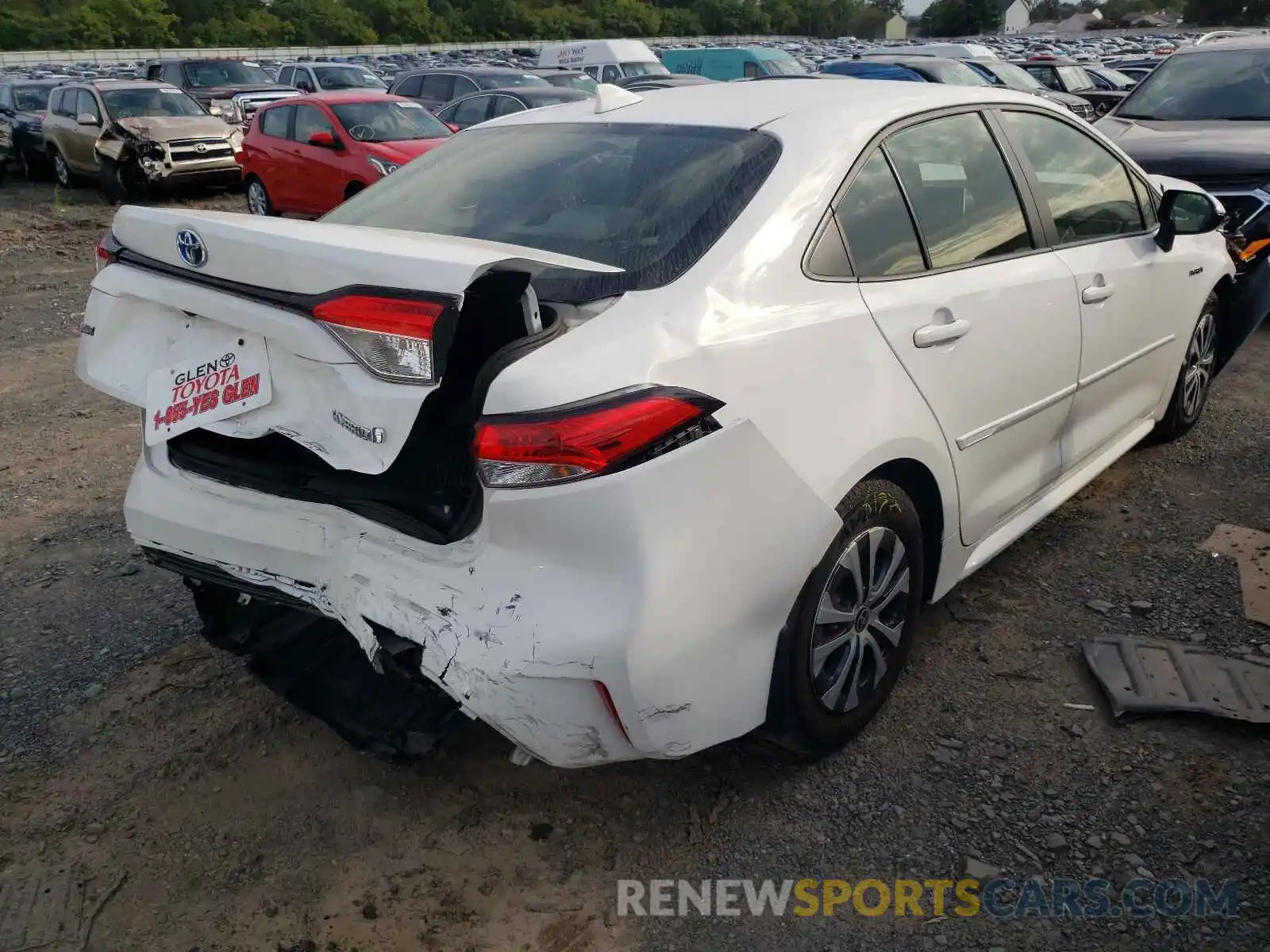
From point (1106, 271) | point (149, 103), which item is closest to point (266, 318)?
point (1106, 271)

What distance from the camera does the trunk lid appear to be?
2041mm

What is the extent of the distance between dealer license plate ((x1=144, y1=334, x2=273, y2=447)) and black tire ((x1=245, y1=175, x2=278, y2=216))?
10.9 m

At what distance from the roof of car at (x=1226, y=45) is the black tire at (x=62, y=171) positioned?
49.5 feet

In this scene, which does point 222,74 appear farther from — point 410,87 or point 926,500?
Answer: point 926,500

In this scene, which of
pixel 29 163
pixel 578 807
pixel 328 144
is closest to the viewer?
pixel 578 807

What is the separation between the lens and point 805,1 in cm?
9000

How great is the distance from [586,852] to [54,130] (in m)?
17.1

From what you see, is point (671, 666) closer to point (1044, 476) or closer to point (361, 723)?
point (361, 723)

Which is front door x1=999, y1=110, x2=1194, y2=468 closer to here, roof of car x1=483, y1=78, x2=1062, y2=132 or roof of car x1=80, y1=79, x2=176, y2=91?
roof of car x1=483, y1=78, x2=1062, y2=132

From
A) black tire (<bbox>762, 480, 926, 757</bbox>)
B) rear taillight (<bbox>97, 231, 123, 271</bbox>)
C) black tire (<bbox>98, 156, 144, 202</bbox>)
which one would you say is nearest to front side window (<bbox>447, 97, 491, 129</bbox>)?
black tire (<bbox>98, 156, 144, 202</bbox>)

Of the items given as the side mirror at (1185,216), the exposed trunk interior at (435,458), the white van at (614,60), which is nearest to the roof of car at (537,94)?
the white van at (614,60)

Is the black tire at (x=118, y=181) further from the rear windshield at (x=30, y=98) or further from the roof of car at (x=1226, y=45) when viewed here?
the roof of car at (x=1226, y=45)

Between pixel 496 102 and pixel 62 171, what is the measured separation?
23.9 ft

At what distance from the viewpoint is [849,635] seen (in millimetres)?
2605
